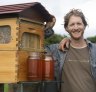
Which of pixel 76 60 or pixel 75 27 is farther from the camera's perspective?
pixel 76 60

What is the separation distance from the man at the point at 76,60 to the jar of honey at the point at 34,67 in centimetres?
53

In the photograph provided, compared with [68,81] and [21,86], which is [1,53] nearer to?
[21,86]

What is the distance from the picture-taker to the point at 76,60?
8219 millimetres

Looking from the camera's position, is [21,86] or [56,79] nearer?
[21,86]

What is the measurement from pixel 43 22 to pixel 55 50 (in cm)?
51

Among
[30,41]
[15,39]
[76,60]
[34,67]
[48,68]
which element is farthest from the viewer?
[76,60]

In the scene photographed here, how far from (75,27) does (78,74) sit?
717 millimetres

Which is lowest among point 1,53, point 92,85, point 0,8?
point 92,85

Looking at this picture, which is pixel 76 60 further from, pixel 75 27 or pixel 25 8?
pixel 25 8

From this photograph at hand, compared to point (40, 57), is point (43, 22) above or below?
above

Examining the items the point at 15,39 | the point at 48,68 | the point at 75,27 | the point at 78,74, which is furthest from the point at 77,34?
the point at 15,39

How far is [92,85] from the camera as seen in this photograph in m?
8.08

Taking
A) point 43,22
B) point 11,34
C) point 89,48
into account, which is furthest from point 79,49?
point 11,34

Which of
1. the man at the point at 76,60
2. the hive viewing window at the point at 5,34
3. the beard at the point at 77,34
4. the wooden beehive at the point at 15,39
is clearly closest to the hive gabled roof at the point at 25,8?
the wooden beehive at the point at 15,39
